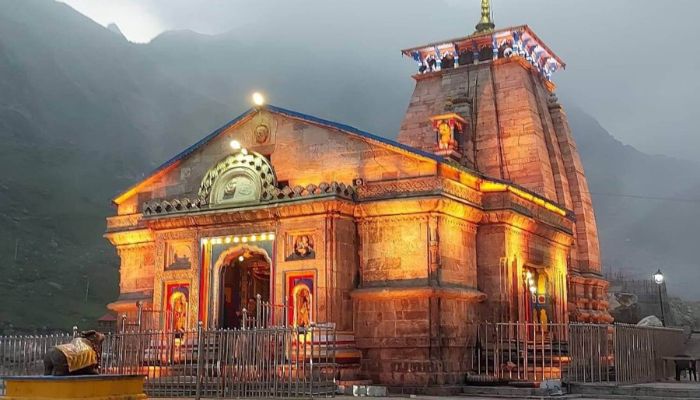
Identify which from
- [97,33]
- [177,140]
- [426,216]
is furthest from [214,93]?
[426,216]

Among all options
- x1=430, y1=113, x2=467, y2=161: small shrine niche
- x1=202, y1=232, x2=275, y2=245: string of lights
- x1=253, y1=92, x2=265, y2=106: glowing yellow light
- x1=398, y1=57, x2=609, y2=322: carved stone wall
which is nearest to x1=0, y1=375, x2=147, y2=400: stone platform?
x1=202, y1=232, x2=275, y2=245: string of lights

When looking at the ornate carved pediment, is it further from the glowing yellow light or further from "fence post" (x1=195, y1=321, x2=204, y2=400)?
Answer: "fence post" (x1=195, y1=321, x2=204, y2=400)

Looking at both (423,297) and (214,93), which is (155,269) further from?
(214,93)

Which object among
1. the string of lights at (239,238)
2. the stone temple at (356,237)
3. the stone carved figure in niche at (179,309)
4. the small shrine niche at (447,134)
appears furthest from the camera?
the small shrine niche at (447,134)

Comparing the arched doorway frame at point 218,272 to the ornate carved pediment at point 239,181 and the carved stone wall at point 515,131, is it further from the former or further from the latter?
the carved stone wall at point 515,131

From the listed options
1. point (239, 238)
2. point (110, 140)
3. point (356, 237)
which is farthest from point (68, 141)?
point (356, 237)

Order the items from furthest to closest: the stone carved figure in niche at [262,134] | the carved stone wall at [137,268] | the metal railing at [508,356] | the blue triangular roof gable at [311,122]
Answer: the carved stone wall at [137,268] → the stone carved figure in niche at [262,134] → the blue triangular roof gable at [311,122] → the metal railing at [508,356]

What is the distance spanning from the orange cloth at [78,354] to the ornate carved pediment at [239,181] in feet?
28.3

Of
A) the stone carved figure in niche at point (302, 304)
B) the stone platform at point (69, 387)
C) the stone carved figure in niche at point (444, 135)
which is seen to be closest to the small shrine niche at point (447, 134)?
the stone carved figure in niche at point (444, 135)

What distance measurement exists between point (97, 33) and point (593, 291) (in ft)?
381

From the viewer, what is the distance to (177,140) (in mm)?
109875

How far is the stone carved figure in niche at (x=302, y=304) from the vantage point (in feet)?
65.5

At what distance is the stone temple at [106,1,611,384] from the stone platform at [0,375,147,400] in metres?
7.86

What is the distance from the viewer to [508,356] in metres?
19.8
